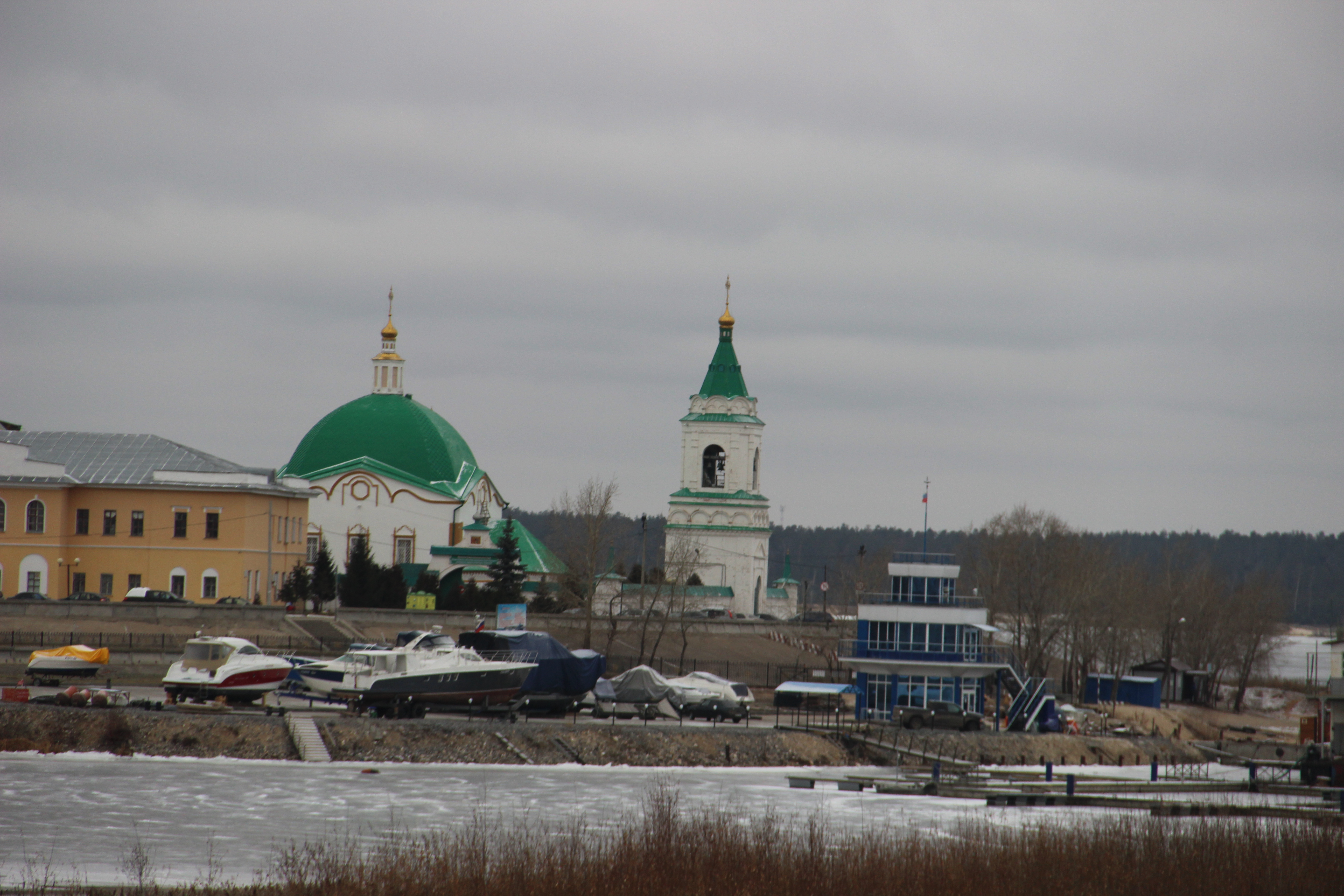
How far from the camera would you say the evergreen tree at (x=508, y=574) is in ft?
236

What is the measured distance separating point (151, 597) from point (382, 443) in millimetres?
27365

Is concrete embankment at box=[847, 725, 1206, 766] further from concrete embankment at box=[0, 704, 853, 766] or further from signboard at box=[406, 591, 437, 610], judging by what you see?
signboard at box=[406, 591, 437, 610]

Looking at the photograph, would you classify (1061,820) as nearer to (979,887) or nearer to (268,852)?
(979,887)

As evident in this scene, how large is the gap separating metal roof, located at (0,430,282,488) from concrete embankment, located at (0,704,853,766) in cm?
2888

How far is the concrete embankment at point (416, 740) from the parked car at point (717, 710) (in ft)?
7.28

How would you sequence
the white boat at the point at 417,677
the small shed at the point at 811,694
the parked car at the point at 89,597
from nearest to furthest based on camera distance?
the white boat at the point at 417,677, the small shed at the point at 811,694, the parked car at the point at 89,597

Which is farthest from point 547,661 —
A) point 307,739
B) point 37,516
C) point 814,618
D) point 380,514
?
point 814,618

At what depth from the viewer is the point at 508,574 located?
243ft

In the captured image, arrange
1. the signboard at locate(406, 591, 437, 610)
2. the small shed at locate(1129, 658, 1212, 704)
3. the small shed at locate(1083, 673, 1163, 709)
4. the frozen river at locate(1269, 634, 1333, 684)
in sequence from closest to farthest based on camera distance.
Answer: the small shed at locate(1083, 673, 1163, 709)
the signboard at locate(406, 591, 437, 610)
the small shed at locate(1129, 658, 1212, 704)
the frozen river at locate(1269, 634, 1333, 684)

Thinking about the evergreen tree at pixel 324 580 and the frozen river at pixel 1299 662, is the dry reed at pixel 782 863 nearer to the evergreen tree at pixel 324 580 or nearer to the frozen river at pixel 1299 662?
the evergreen tree at pixel 324 580

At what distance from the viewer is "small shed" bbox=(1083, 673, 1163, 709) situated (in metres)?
68.2

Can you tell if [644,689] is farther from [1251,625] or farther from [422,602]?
[1251,625]

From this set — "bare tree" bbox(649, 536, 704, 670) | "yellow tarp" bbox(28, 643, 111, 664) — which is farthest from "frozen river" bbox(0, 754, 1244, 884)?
"bare tree" bbox(649, 536, 704, 670)

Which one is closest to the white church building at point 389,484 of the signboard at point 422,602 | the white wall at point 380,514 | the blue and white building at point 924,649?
the white wall at point 380,514
